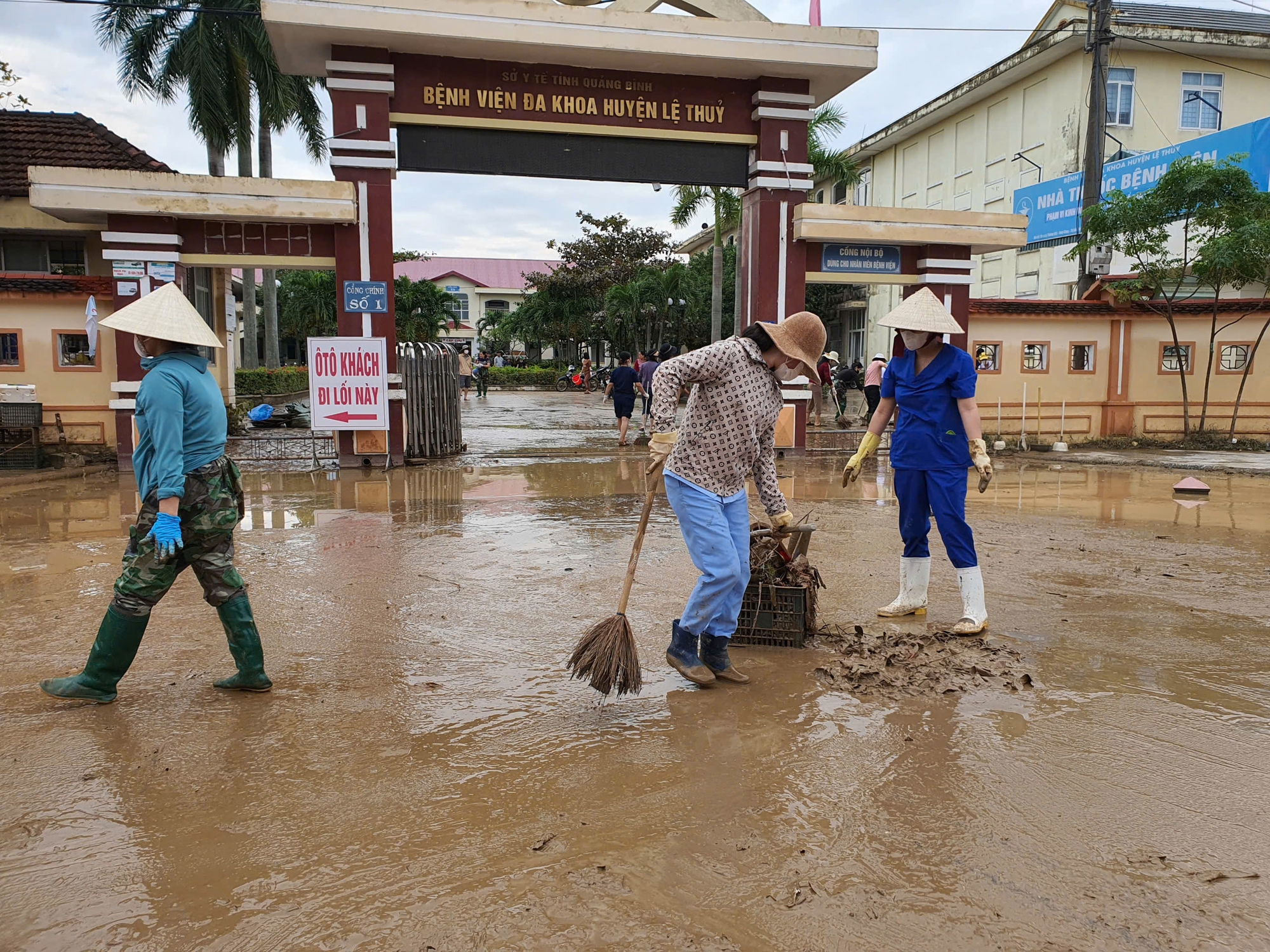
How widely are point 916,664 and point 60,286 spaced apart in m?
13.5

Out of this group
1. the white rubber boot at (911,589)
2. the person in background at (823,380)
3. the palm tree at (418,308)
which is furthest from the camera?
the palm tree at (418,308)

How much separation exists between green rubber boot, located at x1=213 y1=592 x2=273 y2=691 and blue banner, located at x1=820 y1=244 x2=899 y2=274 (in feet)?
41.1

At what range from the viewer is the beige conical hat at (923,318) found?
17.0ft

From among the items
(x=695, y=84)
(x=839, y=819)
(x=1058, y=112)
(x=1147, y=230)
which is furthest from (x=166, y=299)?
(x=1058, y=112)

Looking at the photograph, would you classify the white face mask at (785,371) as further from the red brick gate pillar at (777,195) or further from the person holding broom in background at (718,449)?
the red brick gate pillar at (777,195)

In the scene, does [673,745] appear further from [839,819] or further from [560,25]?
[560,25]

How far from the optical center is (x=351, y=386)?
13039 mm

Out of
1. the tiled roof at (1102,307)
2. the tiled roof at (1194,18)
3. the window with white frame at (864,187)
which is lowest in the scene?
the tiled roof at (1102,307)

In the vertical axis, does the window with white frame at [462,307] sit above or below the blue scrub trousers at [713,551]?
above

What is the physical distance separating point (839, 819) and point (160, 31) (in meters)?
29.6

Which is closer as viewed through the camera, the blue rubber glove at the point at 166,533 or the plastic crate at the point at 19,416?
the blue rubber glove at the point at 166,533

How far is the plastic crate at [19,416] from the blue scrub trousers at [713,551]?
461 inches

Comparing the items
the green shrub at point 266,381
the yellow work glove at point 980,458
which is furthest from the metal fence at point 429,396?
the yellow work glove at point 980,458

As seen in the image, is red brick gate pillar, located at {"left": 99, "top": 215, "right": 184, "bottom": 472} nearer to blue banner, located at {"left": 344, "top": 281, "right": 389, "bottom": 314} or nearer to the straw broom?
blue banner, located at {"left": 344, "top": 281, "right": 389, "bottom": 314}
